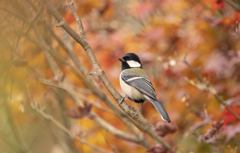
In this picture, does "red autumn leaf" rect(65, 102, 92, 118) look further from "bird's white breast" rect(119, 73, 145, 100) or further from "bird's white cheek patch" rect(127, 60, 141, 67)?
"bird's white cheek patch" rect(127, 60, 141, 67)

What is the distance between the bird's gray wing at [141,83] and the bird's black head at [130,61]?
0.19 m

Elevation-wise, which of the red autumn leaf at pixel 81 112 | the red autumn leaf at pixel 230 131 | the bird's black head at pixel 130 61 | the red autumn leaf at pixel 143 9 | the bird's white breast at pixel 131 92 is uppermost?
the red autumn leaf at pixel 143 9

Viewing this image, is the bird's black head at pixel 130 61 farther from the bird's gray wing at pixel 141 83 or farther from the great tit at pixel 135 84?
the bird's gray wing at pixel 141 83

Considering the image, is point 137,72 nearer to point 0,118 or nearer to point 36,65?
point 36,65

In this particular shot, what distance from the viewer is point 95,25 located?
11.2ft

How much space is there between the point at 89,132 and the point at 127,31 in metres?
1.47

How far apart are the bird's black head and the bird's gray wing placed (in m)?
0.19

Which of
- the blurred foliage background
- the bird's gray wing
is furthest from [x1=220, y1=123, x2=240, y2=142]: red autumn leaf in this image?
the bird's gray wing

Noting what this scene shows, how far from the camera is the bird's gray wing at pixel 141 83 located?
7.64 feet

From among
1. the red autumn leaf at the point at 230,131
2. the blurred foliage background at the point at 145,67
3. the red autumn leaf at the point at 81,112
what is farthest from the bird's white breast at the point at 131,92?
the red autumn leaf at the point at 230,131

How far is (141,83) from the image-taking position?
8.20 ft

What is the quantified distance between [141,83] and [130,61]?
0.35 metres

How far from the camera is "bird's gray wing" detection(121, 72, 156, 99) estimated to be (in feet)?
7.64

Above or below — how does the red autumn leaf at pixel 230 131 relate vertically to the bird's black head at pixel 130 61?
below
